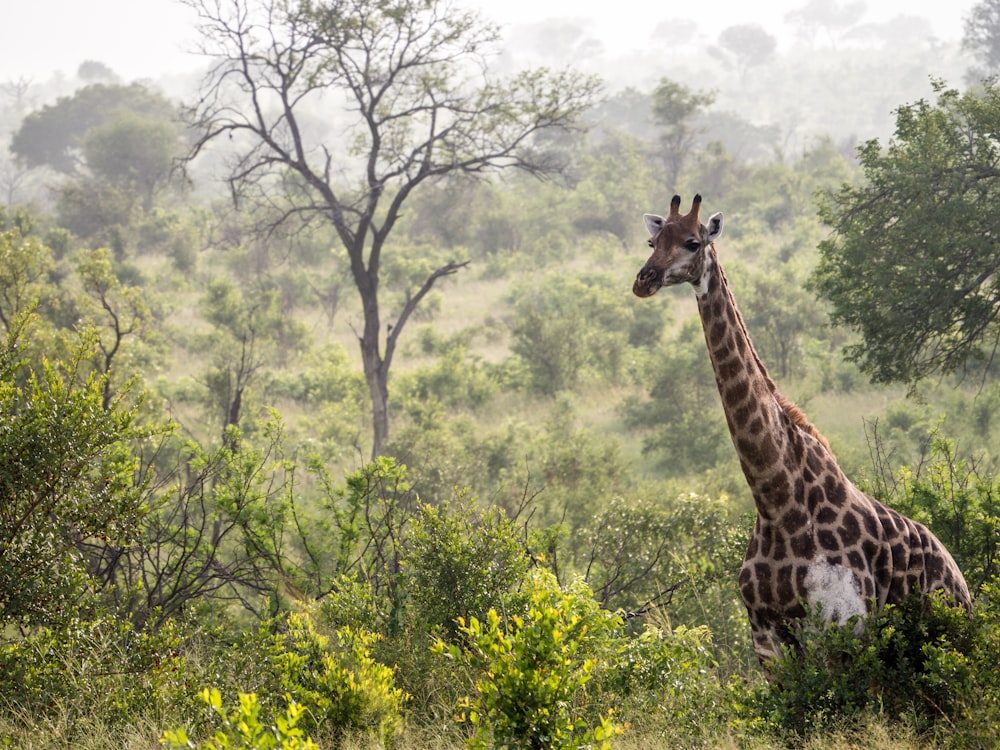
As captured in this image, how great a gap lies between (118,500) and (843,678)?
400 centimetres

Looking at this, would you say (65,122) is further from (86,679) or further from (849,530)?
(849,530)

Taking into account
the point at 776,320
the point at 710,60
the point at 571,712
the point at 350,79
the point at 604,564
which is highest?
the point at 710,60

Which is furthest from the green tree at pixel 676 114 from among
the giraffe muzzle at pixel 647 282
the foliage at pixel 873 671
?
the foliage at pixel 873 671

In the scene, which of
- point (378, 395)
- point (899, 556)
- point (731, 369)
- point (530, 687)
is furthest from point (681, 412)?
point (530, 687)

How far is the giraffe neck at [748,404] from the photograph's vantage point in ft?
15.3

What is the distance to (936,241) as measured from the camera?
9.87m

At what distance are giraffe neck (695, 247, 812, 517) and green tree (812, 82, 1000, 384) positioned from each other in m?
5.99

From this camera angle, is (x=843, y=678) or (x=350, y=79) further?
(x=350, y=79)

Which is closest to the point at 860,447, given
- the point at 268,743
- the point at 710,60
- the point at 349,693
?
the point at 349,693

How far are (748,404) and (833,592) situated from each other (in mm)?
1040

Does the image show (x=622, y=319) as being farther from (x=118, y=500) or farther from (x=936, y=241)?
(x=118, y=500)

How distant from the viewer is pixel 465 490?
621 centimetres

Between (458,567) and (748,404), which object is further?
(458,567)

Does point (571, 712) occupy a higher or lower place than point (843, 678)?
lower
